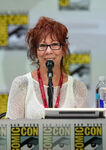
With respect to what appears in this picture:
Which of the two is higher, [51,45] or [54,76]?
[51,45]

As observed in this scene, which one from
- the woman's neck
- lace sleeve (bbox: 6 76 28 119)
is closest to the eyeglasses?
the woman's neck

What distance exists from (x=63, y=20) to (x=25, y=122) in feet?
6.66

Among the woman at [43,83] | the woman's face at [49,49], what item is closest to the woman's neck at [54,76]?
the woman at [43,83]

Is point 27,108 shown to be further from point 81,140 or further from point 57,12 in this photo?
point 57,12

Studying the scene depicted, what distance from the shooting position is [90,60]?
2625mm

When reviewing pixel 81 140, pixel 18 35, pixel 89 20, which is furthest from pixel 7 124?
pixel 89 20

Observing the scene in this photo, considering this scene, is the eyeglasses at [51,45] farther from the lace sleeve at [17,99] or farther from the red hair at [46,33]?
the lace sleeve at [17,99]

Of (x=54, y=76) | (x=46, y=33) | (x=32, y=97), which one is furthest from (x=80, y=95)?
(x=46, y=33)

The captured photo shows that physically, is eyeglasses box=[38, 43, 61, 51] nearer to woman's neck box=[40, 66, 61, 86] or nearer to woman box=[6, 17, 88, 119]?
woman box=[6, 17, 88, 119]

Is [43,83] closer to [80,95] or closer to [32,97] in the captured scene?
[32,97]

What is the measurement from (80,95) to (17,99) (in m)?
0.41

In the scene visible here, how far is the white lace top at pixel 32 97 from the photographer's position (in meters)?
1.50

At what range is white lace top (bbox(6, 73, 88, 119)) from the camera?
150 cm

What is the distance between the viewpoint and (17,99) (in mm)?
1534
